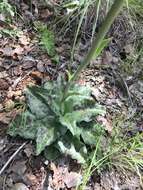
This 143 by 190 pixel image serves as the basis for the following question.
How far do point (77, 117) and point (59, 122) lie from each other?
11cm

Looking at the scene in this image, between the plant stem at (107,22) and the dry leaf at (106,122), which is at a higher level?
the plant stem at (107,22)

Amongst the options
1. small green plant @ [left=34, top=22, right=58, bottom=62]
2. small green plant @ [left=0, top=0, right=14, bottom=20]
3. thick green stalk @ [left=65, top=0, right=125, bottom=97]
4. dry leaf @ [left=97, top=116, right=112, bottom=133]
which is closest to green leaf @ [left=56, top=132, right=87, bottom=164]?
dry leaf @ [left=97, top=116, right=112, bottom=133]

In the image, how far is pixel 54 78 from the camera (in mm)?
2607

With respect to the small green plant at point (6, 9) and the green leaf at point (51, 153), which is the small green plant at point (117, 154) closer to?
the green leaf at point (51, 153)

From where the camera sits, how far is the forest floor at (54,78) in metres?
2.16

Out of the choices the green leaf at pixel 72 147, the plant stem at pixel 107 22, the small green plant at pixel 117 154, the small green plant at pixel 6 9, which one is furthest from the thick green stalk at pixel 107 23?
the small green plant at pixel 6 9

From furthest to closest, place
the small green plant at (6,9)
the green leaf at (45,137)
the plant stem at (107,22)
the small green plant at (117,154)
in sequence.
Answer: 1. the small green plant at (6,9)
2. the small green plant at (117,154)
3. the green leaf at (45,137)
4. the plant stem at (107,22)

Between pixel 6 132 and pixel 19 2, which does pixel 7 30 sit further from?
pixel 6 132

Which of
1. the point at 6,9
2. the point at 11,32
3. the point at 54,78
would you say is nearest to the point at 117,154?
the point at 54,78

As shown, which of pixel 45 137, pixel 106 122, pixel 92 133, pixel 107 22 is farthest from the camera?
pixel 106 122

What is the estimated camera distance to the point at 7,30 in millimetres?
2799

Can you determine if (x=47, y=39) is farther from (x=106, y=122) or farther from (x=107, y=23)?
(x=107, y=23)

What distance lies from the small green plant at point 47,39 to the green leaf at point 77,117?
590mm

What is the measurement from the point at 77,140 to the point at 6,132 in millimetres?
421
